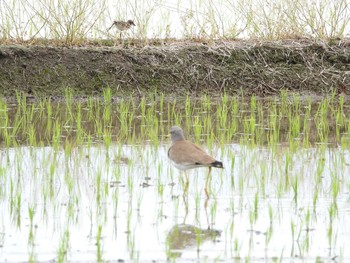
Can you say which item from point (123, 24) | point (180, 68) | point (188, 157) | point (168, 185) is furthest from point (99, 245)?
point (123, 24)

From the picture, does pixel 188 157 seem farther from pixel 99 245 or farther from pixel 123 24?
pixel 123 24

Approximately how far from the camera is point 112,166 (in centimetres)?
802

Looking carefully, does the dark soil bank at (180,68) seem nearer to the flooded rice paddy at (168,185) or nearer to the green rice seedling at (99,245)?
the flooded rice paddy at (168,185)

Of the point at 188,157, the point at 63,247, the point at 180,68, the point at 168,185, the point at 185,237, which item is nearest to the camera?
the point at 63,247

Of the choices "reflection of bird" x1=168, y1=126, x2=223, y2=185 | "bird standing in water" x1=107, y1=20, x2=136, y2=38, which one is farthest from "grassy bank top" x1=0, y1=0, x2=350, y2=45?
"reflection of bird" x1=168, y1=126, x2=223, y2=185

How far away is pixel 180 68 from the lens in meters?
12.1

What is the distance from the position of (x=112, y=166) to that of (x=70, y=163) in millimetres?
367

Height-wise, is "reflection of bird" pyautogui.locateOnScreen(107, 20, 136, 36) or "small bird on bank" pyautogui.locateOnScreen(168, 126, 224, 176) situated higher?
"reflection of bird" pyautogui.locateOnScreen(107, 20, 136, 36)

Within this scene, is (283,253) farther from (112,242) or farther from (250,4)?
(250,4)

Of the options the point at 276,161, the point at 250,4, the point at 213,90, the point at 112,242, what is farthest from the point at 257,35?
the point at 112,242

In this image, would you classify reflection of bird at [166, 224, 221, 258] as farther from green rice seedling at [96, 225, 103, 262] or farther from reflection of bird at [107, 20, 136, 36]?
reflection of bird at [107, 20, 136, 36]

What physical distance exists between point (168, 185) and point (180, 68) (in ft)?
16.0

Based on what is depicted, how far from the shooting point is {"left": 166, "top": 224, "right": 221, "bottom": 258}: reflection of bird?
18.6ft

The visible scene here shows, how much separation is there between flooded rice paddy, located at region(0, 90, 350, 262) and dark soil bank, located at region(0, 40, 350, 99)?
760 millimetres
